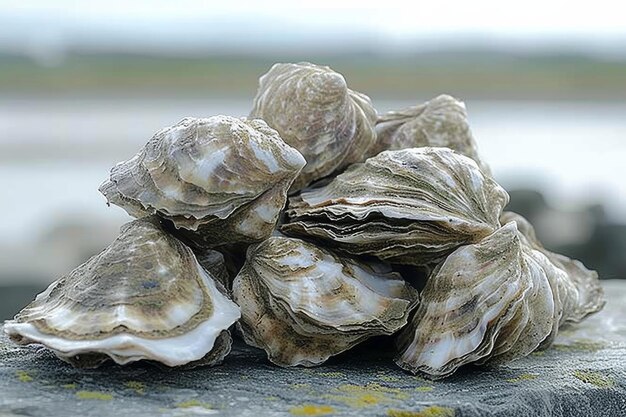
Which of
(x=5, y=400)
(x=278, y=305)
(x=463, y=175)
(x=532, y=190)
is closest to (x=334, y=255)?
(x=278, y=305)

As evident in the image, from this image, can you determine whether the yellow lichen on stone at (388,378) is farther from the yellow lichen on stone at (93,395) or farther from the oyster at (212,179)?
the yellow lichen on stone at (93,395)

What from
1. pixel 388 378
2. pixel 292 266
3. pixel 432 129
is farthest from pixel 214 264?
pixel 432 129

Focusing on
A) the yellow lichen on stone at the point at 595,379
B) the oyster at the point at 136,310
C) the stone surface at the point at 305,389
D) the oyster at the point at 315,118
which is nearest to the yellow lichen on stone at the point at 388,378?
the stone surface at the point at 305,389

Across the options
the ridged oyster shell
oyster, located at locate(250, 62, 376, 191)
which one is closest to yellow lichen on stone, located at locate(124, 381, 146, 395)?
the ridged oyster shell

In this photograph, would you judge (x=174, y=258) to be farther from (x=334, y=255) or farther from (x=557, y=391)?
(x=557, y=391)

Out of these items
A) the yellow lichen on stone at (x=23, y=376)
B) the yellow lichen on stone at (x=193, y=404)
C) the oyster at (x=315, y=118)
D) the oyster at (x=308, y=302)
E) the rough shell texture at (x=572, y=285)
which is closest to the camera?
the yellow lichen on stone at (x=193, y=404)

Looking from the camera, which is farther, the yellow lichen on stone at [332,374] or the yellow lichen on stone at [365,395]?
the yellow lichen on stone at [332,374]

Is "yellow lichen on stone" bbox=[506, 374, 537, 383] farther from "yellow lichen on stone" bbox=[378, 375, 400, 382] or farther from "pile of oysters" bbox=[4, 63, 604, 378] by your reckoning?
"yellow lichen on stone" bbox=[378, 375, 400, 382]
